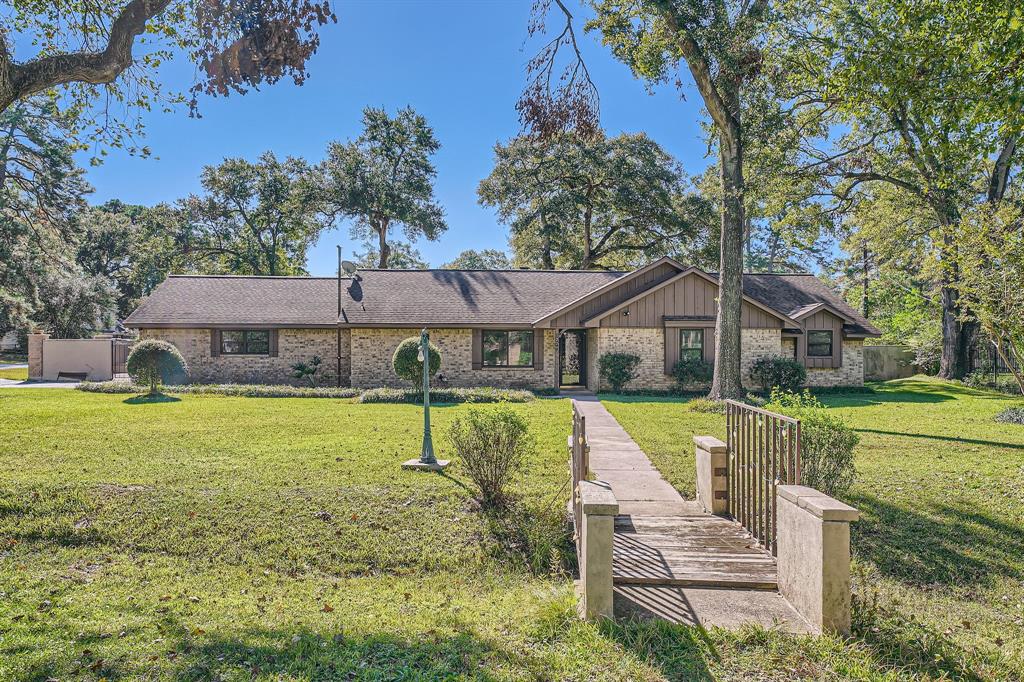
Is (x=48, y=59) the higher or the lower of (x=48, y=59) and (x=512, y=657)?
the higher

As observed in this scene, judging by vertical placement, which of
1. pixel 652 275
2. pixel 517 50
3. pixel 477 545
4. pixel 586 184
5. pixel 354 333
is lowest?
pixel 477 545

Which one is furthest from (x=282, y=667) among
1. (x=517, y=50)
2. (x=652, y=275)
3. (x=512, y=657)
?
(x=652, y=275)

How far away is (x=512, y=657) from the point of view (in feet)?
11.3

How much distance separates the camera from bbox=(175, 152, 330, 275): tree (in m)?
34.9

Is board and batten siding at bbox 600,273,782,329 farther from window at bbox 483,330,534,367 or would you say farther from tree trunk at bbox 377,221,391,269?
tree trunk at bbox 377,221,391,269

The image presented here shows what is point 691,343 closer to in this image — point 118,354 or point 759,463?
point 759,463

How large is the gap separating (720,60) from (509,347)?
37.5 feet

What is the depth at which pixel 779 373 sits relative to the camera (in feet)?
63.1

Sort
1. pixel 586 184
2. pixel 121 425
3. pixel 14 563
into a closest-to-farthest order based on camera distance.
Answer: pixel 14 563, pixel 121 425, pixel 586 184

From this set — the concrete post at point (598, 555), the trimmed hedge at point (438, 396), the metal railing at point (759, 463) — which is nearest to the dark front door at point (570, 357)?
the trimmed hedge at point (438, 396)

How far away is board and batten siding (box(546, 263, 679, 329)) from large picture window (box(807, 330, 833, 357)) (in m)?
5.71

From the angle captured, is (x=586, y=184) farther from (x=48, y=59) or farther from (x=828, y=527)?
(x=828, y=527)

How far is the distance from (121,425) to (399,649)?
410 inches

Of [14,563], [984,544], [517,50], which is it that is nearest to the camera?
[14,563]
